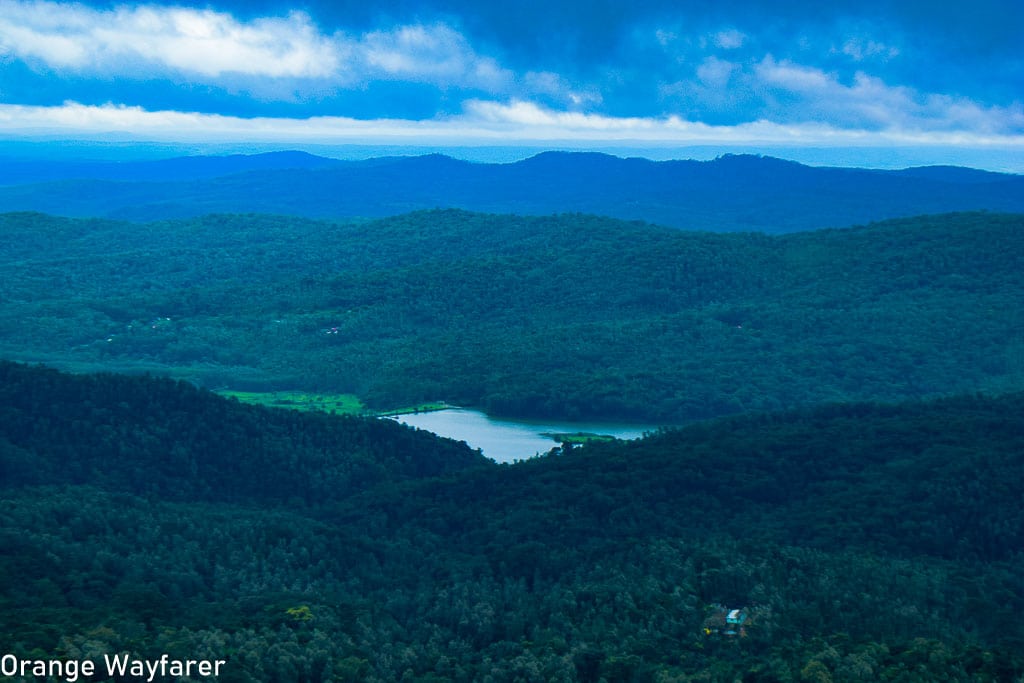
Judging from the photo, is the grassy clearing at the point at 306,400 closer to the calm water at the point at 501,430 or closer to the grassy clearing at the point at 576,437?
the calm water at the point at 501,430

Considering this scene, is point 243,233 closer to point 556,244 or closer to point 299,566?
point 556,244

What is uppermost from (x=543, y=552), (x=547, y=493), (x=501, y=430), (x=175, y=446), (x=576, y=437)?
(x=175, y=446)

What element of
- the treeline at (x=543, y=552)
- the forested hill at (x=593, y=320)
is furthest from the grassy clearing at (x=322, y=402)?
the treeline at (x=543, y=552)

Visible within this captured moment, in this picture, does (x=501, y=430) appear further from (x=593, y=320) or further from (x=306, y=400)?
(x=593, y=320)

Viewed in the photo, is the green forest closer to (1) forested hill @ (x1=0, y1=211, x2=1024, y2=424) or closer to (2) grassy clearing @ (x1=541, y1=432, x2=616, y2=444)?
(1) forested hill @ (x1=0, y1=211, x2=1024, y2=424)

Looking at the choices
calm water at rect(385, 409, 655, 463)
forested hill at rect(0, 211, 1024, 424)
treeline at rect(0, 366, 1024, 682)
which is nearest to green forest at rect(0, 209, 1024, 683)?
treeline at rect(0, 366, 1024, 682)

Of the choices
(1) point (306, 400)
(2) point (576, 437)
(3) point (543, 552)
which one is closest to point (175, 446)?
(3) point (543, 552)
